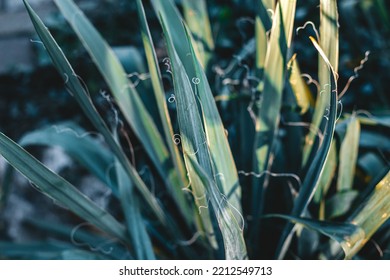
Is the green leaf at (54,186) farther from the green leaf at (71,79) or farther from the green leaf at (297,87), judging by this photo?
the green leaf at (297,87)

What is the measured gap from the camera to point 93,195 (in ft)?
5.42

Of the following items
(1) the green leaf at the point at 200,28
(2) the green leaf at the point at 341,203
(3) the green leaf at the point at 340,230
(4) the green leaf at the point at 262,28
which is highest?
(1) the green leaf at the point at 200,28

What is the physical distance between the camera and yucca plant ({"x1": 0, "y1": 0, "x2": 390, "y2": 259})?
0.75m

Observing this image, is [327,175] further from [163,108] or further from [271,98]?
[163,108]

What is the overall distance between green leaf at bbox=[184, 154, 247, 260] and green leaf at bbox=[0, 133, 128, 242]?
A: 221 millimetres

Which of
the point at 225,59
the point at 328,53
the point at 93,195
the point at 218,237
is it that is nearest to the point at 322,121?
the point at 328,53

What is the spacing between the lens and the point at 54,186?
81 centimetres

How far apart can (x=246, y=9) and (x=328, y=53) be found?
980mm

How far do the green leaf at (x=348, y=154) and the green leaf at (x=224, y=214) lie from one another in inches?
11.8

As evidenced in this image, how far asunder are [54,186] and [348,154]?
505 mm

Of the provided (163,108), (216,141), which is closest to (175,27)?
(163,108)

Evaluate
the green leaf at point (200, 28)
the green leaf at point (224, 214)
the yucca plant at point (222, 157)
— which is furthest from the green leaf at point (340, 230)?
the green leaf at point (200, 28)

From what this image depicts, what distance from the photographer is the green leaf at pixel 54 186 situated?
74 cm

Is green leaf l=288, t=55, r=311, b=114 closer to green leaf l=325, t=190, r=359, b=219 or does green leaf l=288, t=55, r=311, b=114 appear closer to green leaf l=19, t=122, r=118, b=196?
green leaf l=325, t=190, r=359, b=219
